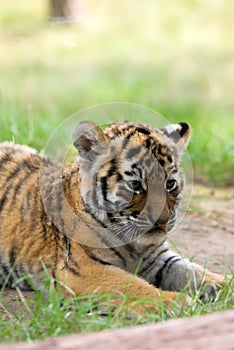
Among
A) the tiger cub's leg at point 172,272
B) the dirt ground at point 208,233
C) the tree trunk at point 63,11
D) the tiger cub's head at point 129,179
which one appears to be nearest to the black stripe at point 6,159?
the tiger cub's head at point 129,179

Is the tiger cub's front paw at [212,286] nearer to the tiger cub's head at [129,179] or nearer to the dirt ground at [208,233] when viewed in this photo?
the dirt ground at [208,233]

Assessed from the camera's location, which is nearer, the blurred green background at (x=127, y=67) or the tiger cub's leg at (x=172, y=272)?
the tiger cub's leg at (x=172, y=272)

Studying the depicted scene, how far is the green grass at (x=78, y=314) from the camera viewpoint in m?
3.45

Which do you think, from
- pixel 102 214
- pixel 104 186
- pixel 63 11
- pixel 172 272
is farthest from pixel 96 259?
pixel 63 11

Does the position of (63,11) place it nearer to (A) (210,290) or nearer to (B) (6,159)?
(B) (6,159)

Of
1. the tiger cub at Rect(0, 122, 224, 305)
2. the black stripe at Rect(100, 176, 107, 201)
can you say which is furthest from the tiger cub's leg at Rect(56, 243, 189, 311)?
the black stripe at Rect(100, 176, 107, 201)

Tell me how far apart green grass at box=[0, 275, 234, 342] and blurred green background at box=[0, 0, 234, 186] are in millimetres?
2584

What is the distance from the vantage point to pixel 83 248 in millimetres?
4379

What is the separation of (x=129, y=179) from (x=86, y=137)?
1.05ft

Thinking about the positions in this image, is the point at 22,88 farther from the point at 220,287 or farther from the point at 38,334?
the point at 38,334

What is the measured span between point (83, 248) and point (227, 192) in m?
2.87

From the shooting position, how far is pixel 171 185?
432 centimetres

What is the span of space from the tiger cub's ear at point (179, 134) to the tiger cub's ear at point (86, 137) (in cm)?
43

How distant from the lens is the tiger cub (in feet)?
14.0
